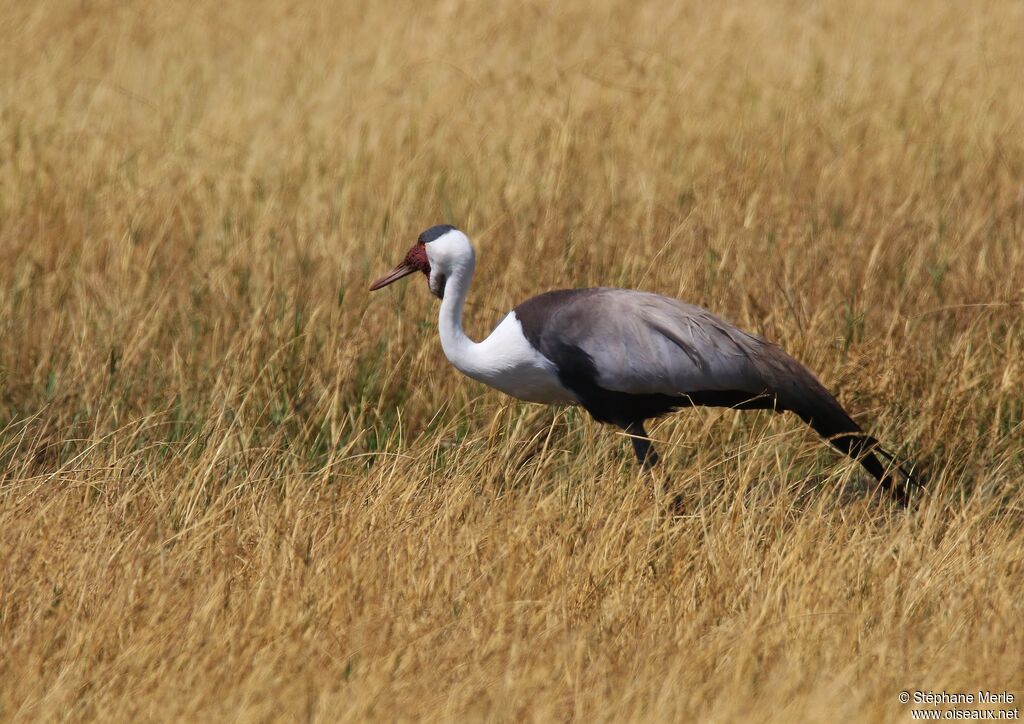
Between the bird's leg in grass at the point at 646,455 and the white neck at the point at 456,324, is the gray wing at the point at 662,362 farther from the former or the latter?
the white neck at the point at 456,324

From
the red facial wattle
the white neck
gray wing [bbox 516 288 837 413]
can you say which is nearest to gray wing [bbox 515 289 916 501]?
gray wing [bbox 516 288 837 413]

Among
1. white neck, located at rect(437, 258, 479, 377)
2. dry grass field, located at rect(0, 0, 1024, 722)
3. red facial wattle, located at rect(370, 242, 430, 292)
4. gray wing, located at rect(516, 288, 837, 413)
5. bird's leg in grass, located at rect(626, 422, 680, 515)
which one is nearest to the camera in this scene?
dry grass field, located at rect(0, 0, 1024, 722)

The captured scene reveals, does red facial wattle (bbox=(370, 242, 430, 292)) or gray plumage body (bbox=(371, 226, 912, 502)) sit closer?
gray plumage body (bbox=(371, 226, 912, 502))

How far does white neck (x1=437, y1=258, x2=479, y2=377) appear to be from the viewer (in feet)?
15.0

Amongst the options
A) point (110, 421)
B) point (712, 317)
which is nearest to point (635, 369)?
point (712, 317)

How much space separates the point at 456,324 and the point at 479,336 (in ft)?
3.16

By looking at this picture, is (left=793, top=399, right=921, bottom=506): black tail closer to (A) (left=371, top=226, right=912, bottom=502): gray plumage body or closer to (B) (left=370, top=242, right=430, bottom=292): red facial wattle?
(A) (left=371, top=226, right=912, bottom=502): gray plumage body

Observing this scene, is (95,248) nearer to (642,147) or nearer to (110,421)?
A: (110,421)

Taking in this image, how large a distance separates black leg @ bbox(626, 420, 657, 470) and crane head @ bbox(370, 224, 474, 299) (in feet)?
2.39

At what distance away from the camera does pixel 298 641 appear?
338 centimetres

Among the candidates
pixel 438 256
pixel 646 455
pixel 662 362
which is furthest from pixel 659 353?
pixel 438 256

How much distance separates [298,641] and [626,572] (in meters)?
0.88

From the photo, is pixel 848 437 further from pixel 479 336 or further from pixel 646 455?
pixel 479 336

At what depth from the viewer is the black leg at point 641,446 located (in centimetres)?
453
